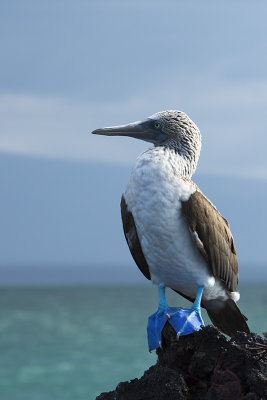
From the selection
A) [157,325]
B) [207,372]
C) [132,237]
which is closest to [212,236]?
[132,237]

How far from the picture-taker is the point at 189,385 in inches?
175

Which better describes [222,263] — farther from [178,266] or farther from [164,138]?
[164,138]

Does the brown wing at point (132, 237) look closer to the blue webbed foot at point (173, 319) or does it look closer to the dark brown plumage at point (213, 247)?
the dark brown plumage at point (213, 247)

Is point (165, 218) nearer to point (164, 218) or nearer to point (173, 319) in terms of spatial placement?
point (164, 218)

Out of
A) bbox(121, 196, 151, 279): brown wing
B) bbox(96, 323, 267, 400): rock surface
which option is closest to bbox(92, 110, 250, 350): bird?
bbox(121, 196, 151, 279): brown wing

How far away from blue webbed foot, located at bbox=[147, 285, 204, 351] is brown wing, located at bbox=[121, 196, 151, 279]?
0.32m

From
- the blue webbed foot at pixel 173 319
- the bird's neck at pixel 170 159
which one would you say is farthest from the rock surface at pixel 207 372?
the bird's neck at pixel 170 159

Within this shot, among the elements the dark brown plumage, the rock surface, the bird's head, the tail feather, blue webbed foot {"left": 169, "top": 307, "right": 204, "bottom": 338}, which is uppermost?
the bird's head

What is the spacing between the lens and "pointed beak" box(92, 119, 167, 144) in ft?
17.8

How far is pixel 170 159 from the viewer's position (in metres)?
5.21

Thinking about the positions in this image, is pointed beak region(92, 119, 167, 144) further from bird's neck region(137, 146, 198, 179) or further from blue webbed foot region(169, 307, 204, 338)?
blue webbed foot region(169, 307, 204, 338)

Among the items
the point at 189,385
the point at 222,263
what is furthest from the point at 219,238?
the point at 189,385

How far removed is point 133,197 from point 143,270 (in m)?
0.71

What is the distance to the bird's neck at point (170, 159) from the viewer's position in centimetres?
517
